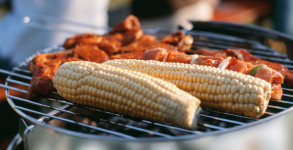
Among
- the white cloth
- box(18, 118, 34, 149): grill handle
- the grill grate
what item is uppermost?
the white cloth

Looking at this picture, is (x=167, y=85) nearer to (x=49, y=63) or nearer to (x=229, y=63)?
(x=229, y=63)

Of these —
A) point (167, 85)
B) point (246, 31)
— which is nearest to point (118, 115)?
point (167, 85)

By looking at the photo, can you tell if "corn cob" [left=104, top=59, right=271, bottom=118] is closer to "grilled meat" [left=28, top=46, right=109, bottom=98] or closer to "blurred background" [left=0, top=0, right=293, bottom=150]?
"grilled meat" [left=28, top=46, right=109, bottom=98]

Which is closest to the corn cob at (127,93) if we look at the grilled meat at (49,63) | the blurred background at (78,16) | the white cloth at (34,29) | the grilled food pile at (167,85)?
the grilled food pile at (167,85)

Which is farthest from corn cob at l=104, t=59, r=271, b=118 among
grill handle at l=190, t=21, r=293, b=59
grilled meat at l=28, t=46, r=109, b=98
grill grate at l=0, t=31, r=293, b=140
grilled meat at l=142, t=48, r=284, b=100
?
grill handle at l=190, t=21, r=293, b=59

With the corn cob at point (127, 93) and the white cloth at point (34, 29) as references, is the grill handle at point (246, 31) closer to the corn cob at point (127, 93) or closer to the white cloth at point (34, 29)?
the corn cob at point (127, 93)

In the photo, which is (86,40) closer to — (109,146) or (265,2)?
(109,146)

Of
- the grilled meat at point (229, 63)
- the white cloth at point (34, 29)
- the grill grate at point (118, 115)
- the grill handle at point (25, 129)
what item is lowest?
the grill handle at point (25, 129)
